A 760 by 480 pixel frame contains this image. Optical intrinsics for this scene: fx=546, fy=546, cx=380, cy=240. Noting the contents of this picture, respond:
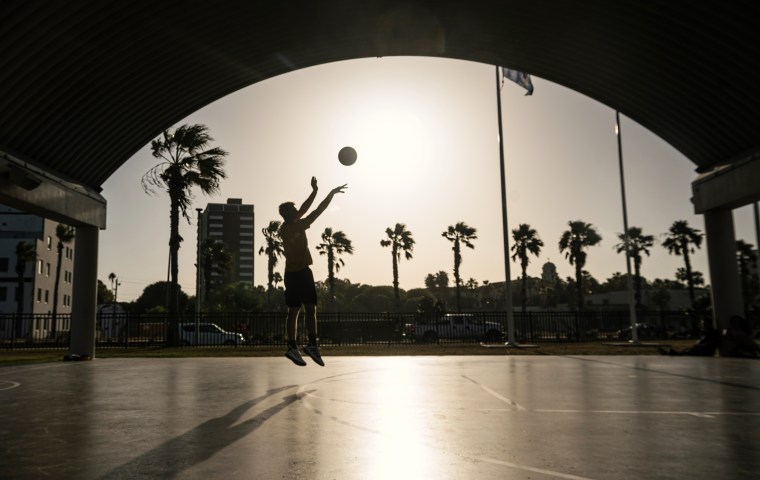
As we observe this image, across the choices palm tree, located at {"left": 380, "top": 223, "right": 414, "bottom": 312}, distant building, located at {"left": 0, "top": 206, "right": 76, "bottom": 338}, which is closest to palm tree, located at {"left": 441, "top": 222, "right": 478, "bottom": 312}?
palm tree, located at {"left": 380, "top": 223, "right": 414, "bottom": 312}

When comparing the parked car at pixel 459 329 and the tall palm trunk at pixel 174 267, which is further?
the parked car at pixel 459 329

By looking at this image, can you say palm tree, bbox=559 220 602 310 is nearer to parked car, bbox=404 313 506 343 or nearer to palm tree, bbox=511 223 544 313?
palm tree, bbox=511 223 544 313

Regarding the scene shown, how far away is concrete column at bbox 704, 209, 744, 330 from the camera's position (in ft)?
55.4

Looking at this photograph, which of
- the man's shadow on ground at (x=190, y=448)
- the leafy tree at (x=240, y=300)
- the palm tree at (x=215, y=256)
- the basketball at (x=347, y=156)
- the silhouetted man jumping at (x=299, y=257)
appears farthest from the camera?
the leafy tree at (x=240, y=300)

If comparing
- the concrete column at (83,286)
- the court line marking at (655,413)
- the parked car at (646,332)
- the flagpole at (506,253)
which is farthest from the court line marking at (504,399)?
the parked car at (646,332)

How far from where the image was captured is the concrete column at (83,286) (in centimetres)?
1677

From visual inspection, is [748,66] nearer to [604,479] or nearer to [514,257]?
[604,479]

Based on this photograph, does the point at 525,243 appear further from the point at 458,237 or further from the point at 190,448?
the point at 190,448

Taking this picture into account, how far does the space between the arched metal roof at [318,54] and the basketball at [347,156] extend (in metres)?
4.88

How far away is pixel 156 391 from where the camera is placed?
7.88 meters

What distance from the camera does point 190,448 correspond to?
417cm

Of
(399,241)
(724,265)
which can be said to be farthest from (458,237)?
(724,265)

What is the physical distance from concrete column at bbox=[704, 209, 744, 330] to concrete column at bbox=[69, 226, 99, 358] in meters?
19.2

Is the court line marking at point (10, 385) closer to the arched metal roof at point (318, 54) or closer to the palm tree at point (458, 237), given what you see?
the arched metal roof at point (318, 54)
